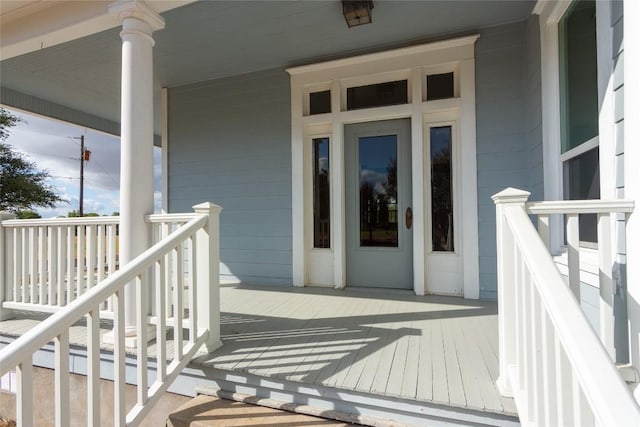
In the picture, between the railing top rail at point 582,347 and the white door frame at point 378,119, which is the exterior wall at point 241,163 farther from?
the railing top rail at point 582,347

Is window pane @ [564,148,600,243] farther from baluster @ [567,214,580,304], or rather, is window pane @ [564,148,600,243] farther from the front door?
the front door

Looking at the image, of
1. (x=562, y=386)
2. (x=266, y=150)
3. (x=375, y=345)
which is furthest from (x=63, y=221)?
(x=562, y=386)

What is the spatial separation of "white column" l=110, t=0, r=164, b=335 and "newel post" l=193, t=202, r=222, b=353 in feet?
1.49

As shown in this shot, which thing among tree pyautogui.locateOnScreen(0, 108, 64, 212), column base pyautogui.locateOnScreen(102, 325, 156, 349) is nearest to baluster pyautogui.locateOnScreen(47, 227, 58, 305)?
column base pyautogui.locateOnScreen(102, 325, 156, 349)

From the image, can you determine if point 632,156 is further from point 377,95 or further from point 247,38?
point 247,38

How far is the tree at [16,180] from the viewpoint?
9.95 m

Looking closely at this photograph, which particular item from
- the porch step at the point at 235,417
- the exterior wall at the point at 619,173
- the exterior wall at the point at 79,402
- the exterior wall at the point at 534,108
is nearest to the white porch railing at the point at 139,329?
the porch step at the point at 235,417

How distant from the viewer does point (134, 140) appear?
86.1 inches

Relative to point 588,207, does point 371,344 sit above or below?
below

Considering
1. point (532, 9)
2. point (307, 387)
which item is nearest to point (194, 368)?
point (307, 387)

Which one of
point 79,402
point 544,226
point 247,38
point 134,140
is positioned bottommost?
point 79,402

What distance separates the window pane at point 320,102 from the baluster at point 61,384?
3218mm

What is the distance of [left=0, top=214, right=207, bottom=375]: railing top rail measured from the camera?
1.04 m

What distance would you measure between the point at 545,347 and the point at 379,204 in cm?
260
